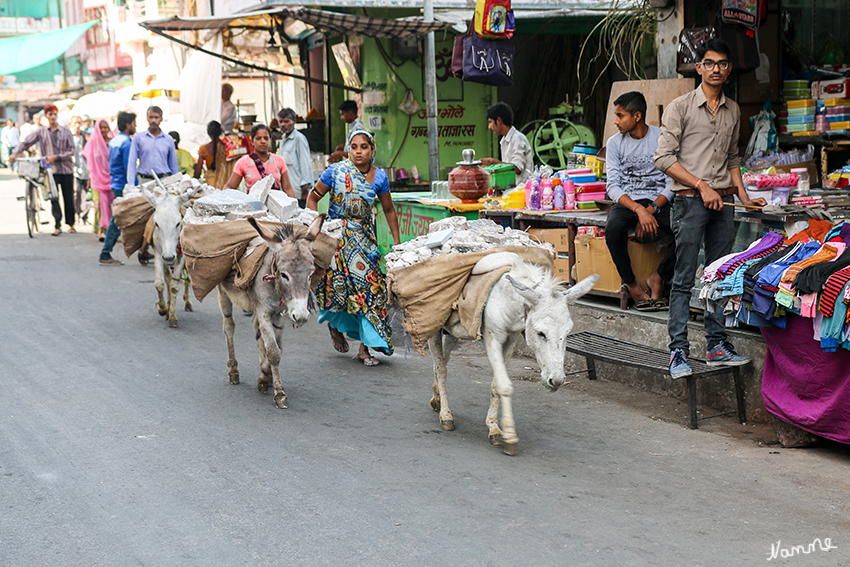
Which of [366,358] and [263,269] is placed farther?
[366,358]

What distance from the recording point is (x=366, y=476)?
484 centimetres

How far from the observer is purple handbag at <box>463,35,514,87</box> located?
9.55 meters

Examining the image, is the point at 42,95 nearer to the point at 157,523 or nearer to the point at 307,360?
the point at 307,360

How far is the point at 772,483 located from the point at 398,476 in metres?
2.04

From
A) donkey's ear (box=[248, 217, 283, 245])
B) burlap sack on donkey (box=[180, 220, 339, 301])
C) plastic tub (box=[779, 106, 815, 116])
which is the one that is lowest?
burlap sack on donkey (box=[180, 220, 339, 301])

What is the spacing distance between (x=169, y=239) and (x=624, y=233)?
15.3ft

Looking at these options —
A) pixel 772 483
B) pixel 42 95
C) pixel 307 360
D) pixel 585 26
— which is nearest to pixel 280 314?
pixel 307 360

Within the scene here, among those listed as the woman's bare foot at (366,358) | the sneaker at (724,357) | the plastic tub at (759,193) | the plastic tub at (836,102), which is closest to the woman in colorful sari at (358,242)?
the woman's bare foot at (366,358)

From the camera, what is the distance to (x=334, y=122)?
16.5 m

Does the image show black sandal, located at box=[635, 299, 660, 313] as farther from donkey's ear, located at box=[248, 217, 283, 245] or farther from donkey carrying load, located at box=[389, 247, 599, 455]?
donkey's ear, located at box=[248, 217, 283, 245]

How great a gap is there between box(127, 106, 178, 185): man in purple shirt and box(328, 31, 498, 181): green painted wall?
12.4 feet

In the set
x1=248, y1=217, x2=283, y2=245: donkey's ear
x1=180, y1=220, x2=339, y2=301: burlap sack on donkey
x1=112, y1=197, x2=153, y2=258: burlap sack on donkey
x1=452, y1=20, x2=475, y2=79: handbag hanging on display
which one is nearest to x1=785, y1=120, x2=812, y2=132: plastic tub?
x1=452, y1=20, x2=475, y2=79: handbag hanging on display

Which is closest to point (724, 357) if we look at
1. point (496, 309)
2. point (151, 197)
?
point (496, 309)

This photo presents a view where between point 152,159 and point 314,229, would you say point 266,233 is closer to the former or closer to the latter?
point 314,229
